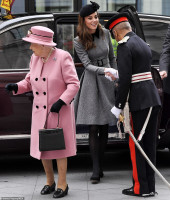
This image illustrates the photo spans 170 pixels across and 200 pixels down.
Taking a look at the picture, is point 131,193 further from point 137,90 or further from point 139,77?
point 139,77

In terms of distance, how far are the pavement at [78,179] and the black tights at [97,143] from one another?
0.19m

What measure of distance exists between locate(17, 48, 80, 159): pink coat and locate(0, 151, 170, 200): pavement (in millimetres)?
485

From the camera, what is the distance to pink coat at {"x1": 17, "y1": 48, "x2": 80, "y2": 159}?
550 cm

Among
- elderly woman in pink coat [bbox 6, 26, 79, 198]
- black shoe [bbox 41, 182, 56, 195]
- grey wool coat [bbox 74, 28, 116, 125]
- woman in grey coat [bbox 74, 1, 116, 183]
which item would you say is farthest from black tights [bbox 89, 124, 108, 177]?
elderly woman in pink coat [bbox 6, 26, 79, 198]

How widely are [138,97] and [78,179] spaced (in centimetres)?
153

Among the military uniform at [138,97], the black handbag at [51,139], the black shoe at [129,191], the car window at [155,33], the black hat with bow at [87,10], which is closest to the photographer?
the military uniform at [138,97]

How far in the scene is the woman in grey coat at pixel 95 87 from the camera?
6203mm

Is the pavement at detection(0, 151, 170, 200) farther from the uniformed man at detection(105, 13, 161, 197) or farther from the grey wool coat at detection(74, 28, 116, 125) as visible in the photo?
the grey wool coat at detection(74, 28, 116, 125)

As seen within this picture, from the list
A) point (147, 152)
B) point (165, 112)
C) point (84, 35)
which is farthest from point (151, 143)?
point (84, 35)

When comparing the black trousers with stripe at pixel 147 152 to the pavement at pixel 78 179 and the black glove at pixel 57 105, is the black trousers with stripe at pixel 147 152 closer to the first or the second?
the pavement at pixel 78 179

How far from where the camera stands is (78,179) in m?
6.46

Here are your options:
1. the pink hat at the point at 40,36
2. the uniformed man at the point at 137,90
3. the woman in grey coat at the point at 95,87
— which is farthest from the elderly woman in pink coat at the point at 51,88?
the woman in grey coat at the point at 95,87

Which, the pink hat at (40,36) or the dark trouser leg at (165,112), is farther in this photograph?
the dark trouser leg at (165,112)

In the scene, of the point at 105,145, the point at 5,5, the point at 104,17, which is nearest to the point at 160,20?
the point at 104,17
